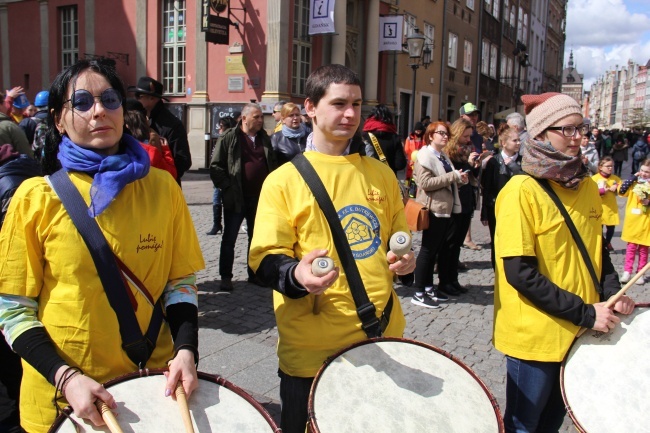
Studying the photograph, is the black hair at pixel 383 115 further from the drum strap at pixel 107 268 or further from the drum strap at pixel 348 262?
the drum strap at pixel 107 268

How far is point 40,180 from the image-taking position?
5.68ft

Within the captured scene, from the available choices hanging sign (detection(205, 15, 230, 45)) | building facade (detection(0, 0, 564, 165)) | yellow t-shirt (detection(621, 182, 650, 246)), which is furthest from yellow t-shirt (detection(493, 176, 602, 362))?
hanging sign (detection(205, 15, 230, 45))

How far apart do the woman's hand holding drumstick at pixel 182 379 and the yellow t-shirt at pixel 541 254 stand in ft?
4.51

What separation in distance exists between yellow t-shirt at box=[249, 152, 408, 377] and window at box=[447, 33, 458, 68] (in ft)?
83.5

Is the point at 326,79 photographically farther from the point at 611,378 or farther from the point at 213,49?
the point at 213,49

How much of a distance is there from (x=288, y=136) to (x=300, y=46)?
39.1 ft

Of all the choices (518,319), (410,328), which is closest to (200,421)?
(518,319)

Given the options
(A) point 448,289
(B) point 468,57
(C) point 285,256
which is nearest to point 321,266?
(C) point 285,256

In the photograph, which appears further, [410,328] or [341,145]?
[410,328]

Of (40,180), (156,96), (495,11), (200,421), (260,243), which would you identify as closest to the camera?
(200,421)

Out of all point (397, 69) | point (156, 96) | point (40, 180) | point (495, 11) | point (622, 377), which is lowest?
point (622, 377)

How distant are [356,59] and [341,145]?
58.1 feet

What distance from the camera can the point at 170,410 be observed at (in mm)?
1603

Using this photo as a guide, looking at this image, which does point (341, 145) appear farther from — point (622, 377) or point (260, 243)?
point (622, 377)
